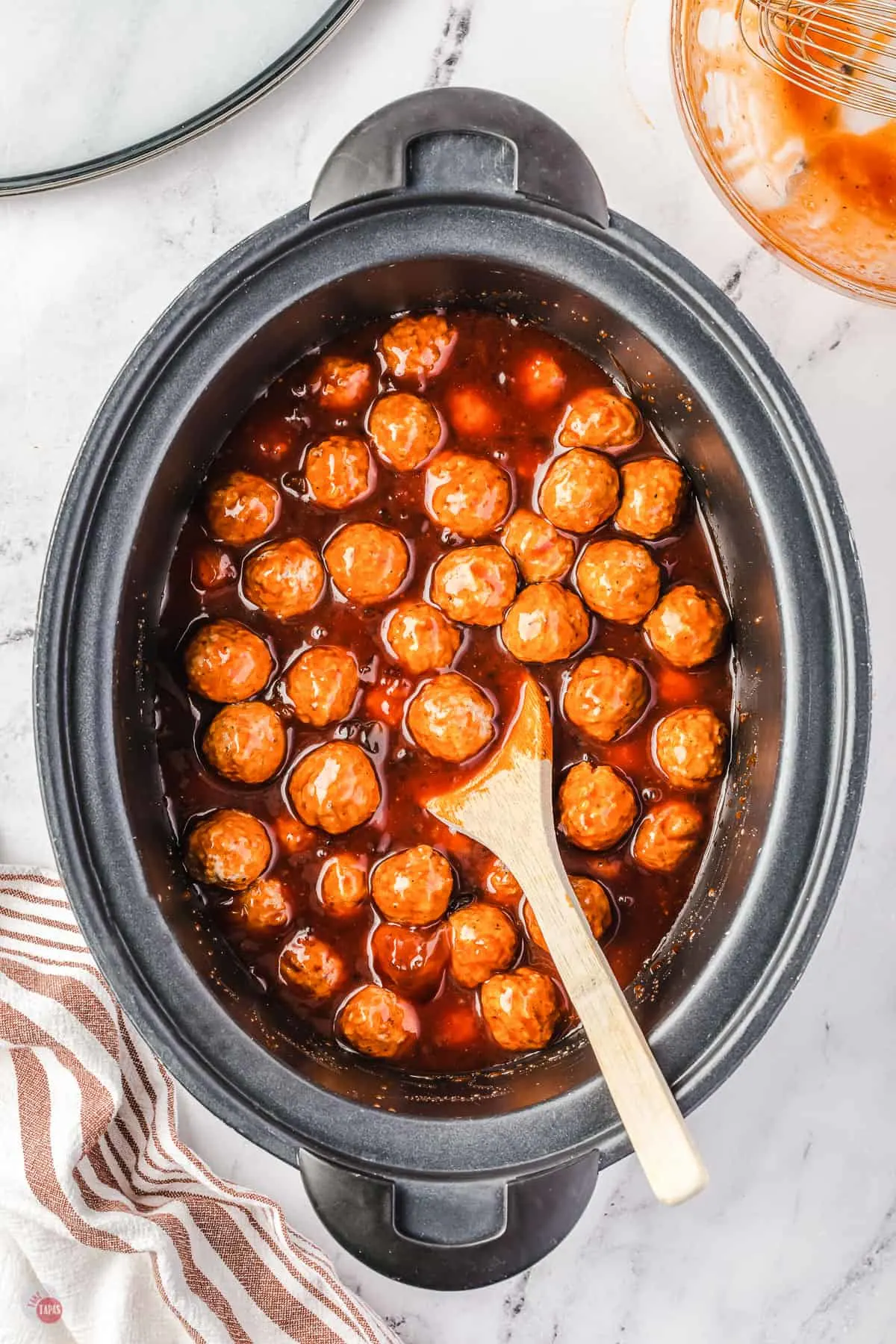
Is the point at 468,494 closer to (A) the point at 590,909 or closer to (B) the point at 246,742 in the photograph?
(B) the point at 246,742

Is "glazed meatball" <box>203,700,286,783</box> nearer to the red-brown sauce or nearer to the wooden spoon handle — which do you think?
the red-brown sauce

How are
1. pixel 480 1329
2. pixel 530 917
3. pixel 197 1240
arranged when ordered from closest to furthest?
pixel 530 917
pixel 197 1240
pixel 480 1329

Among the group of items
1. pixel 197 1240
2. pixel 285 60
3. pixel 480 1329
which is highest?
pixel 285 60

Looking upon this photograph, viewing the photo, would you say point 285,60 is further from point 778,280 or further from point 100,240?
point 778,280

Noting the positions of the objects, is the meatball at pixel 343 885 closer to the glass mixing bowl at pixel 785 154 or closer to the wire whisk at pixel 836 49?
the glass mixing bowl at pixel 785 154

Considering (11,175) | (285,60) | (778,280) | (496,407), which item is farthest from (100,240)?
(778,280)

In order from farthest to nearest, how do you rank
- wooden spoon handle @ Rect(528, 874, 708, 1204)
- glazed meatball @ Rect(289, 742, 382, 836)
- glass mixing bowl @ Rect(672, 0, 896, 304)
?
1. glass mixing bowl @ Rect(672, 0, 896, 304)
2. glazed meatball @ Rect(289, 742, 382, 836)
3. wooden spoon handle @ Rect(528, 874, 708, 1204)

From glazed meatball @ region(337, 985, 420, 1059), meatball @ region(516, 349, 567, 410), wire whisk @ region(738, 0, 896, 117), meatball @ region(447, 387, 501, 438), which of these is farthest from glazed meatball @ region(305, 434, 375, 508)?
wire whisk @ region(738, 0, 896, 117)

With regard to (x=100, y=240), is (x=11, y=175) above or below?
above
